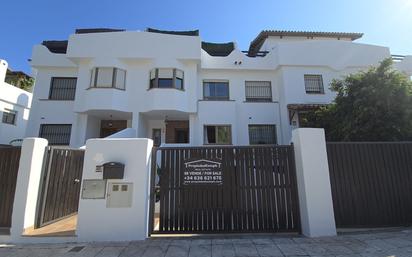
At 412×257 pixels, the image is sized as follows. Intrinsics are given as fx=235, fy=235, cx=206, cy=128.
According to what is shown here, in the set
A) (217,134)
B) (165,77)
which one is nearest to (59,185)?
(165,77)

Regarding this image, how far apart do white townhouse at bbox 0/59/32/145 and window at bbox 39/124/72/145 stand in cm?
312

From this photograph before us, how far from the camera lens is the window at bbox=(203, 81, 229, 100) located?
49.1 feet

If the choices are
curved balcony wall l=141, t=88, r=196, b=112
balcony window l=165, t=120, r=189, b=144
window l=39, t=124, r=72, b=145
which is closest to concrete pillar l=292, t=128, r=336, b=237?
curved balcony wall l=141, t=88, r=196, b=112

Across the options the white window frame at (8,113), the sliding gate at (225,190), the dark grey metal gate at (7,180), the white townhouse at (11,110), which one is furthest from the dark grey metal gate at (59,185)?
the white window frame at (8,113)

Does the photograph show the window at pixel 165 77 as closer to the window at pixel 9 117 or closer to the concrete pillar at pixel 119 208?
the concrete pillar at pixel 119 208

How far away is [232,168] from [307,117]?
369 inches

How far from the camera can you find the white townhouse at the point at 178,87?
44.9 ft

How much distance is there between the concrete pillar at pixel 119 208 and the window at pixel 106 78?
892 centimetres

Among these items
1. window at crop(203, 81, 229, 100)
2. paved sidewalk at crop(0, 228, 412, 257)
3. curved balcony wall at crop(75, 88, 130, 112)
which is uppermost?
window at crop(203, 81, 229, 100)

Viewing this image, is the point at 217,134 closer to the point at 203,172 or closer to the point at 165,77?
the point at 165,77

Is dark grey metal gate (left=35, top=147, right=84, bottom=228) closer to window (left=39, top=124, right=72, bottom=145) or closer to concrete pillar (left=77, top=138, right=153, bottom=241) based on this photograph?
concrete pillar (left=77, top=138, right=153, bottom=241)

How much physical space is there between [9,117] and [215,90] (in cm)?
1524

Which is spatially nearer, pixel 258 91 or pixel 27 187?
pixel 27 187

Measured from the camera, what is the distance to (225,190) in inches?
224
